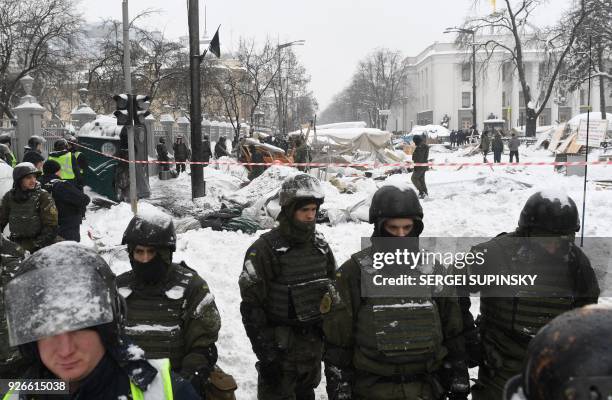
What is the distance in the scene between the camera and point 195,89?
14.7 metres

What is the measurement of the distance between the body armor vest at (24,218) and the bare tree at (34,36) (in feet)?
77.5

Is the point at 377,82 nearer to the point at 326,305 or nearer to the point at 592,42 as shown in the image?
the point at 592,42

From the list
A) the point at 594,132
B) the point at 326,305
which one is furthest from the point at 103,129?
the point at 326,305

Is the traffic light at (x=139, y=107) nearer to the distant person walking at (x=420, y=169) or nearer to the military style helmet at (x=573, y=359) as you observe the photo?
the distant person walking at (x=420, y=169)

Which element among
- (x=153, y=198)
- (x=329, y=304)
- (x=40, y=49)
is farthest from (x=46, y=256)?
(x=40, y=49)

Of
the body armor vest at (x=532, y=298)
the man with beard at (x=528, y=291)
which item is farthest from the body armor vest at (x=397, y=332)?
the body armor vest at (x=532, y=298)

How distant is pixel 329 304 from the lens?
320 centimetres

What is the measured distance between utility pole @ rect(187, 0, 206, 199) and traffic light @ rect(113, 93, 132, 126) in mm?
4976

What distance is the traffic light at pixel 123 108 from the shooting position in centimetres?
957

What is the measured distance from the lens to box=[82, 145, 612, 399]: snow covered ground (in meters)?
6.33

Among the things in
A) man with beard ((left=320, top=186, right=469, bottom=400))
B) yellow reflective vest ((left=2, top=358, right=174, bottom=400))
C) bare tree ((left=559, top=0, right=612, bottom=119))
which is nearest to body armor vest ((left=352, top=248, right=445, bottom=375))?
man with beard ((left=320, top=186, right=469, bottom=400))

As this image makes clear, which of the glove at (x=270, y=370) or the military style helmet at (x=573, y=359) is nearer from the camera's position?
the military style helmet at (x=573, y=359)

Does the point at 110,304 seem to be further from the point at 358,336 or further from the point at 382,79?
the point at 382,79

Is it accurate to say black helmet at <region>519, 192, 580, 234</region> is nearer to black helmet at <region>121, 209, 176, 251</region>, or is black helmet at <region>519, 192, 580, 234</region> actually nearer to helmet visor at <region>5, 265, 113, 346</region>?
black helmet at <region>121, 209, 176, 251</region>
